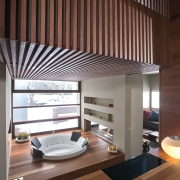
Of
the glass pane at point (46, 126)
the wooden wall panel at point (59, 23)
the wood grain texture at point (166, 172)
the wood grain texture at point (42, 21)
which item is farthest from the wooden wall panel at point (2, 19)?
the glass pane at point (46, 126)

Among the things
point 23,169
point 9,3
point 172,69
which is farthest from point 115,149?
point 9,3

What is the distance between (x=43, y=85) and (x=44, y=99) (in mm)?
568

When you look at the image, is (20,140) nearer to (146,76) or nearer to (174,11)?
(174,11)

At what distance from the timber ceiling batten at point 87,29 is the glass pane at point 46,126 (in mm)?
4507

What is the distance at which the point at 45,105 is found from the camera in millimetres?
5789

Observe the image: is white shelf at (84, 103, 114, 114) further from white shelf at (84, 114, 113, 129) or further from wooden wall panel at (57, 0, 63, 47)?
wooden wall panel at (57, 0, 63, 47)

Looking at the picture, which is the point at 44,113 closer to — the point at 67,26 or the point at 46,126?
the point at 46,126

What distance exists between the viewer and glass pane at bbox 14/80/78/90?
17.6ft

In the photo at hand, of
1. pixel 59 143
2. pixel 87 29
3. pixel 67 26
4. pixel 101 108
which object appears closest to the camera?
pixel 67 26

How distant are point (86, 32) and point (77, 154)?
11.0 feet

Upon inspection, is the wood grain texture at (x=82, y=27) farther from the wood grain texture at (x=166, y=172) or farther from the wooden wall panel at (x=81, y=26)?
the wood grain texture at (x=166, y=172)

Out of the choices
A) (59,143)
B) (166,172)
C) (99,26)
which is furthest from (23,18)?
(59,143)

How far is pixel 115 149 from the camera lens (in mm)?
3994

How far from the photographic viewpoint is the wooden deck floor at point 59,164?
2.98 metres
